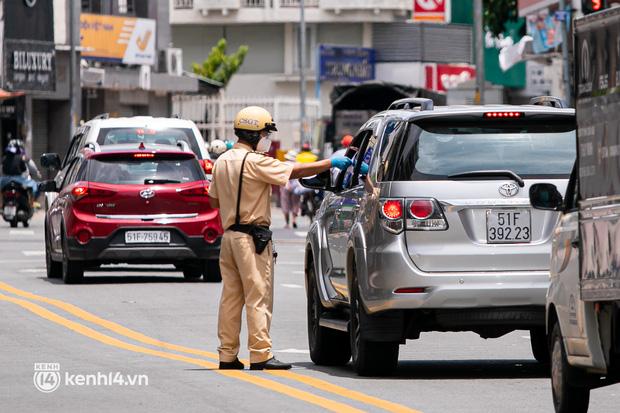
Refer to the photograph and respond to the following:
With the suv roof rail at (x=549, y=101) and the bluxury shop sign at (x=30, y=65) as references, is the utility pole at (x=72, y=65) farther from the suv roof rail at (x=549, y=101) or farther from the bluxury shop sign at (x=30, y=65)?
the suv roof rail at (x=549, y=101)

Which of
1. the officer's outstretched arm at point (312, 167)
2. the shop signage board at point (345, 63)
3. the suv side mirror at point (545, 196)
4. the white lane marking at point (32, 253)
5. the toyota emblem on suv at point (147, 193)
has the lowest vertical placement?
the white lane marking at point (32, 253)

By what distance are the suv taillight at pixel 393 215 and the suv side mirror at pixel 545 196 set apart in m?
2.49

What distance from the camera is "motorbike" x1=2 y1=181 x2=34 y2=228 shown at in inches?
1629

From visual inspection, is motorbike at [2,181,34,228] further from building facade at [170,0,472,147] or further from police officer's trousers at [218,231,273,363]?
building facade at [170,0,472,147]

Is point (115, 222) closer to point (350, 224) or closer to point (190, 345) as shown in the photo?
point (190, 345)

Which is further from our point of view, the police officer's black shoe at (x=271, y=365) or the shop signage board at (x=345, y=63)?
the shop signage board at (x=345, y=63)

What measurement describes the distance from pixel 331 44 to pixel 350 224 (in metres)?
78.4

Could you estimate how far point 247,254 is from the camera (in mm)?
13672

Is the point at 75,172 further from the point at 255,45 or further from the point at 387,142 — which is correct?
the point at 255,45

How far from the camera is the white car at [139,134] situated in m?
26.1

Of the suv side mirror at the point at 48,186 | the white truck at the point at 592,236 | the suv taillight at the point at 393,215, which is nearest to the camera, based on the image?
the white truck at the point at 592,236

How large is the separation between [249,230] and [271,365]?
0.93m

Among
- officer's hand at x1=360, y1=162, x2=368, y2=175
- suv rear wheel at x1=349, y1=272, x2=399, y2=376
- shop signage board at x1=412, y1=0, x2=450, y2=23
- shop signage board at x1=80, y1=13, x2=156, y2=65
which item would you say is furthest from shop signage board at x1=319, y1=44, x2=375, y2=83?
suv rear wheel at x1=349, y1=272, x2=399, y2=376

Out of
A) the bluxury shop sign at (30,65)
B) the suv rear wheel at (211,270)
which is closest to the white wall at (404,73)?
the bluxury shop sign at (30,65)
